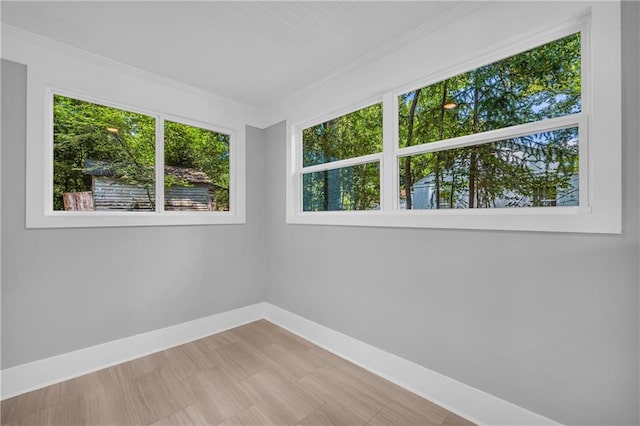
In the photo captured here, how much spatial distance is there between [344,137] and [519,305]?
73.8 inches

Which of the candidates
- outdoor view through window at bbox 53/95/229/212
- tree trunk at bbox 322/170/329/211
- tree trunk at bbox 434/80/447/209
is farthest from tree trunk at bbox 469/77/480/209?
outdoor view through window at bbox 53/95/229/212

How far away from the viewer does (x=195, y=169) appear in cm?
301

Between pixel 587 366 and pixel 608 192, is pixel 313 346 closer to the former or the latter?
pixel 587 366

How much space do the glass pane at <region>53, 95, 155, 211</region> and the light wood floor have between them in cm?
137

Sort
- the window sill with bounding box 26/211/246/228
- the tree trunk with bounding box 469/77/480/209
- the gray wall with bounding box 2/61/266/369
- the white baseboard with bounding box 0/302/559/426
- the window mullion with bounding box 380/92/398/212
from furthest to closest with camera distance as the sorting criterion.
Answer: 1. the window mullion with bounding box 380/92/398/212
2. the window sill with bounding box 26/211/246/228
3. the gray wall with bounding box 2/61/266/369
4. the tree trunk with bounding box 469/77/480/209
5. the white baseboard with bounding box 0/302/559/426

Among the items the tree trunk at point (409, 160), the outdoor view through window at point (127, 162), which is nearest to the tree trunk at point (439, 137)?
the tree trunk at point (409, 160)

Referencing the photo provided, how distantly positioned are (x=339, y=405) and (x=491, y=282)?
1.26m

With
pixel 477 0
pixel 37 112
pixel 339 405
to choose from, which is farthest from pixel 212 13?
pixel 339 405

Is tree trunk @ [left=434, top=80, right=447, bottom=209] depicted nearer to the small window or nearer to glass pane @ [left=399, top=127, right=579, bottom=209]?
glass pane @ [left=399, top=127, right=579, bottom=209]

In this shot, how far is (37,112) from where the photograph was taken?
206cm

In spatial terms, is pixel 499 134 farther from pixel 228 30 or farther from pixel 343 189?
pixel 228 30

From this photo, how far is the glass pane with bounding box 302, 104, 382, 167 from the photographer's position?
2.43 metres

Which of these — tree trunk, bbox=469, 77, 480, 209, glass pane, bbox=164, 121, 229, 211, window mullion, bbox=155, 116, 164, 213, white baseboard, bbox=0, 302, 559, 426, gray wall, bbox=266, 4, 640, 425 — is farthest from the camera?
glass pane, bbox=164, 121, 229, 211

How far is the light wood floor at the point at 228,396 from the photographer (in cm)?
176
